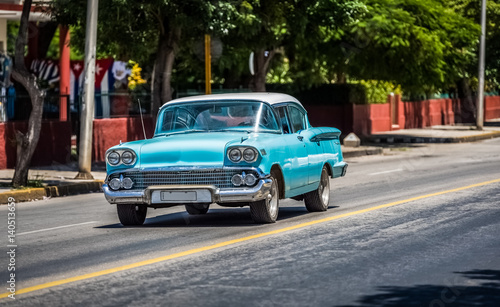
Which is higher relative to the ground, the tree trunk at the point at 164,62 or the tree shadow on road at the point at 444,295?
the tree trunk at the point at 164,62

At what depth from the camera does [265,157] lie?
12.4 m

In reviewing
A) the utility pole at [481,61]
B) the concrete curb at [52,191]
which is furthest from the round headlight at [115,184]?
the utility pole at [481,61]

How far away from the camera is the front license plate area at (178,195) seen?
12.1m

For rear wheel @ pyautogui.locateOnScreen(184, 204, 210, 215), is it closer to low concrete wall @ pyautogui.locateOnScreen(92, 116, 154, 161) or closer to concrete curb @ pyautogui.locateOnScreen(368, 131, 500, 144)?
low concrete wall @ pyautogui.locateOnScreen(92, 116, 154, 161)

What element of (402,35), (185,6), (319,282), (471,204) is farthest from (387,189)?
(402,35)

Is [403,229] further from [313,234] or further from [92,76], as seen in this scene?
[92,76]

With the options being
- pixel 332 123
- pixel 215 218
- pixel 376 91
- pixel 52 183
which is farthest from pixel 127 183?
pixel 376 91

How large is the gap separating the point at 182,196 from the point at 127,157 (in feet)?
2.83

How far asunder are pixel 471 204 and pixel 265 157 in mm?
4163

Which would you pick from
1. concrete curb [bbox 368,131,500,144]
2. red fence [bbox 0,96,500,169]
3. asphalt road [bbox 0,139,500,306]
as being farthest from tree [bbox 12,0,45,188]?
concrete curb [bbox 368,131,500,144]

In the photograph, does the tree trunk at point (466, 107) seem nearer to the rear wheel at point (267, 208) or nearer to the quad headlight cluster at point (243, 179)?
the rear wheel at point (267, 208)

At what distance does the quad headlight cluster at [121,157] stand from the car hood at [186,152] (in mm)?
113

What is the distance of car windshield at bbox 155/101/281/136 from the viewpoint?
13.5 metres

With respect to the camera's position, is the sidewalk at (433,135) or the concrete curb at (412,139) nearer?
the concrete curb at (412,139)
